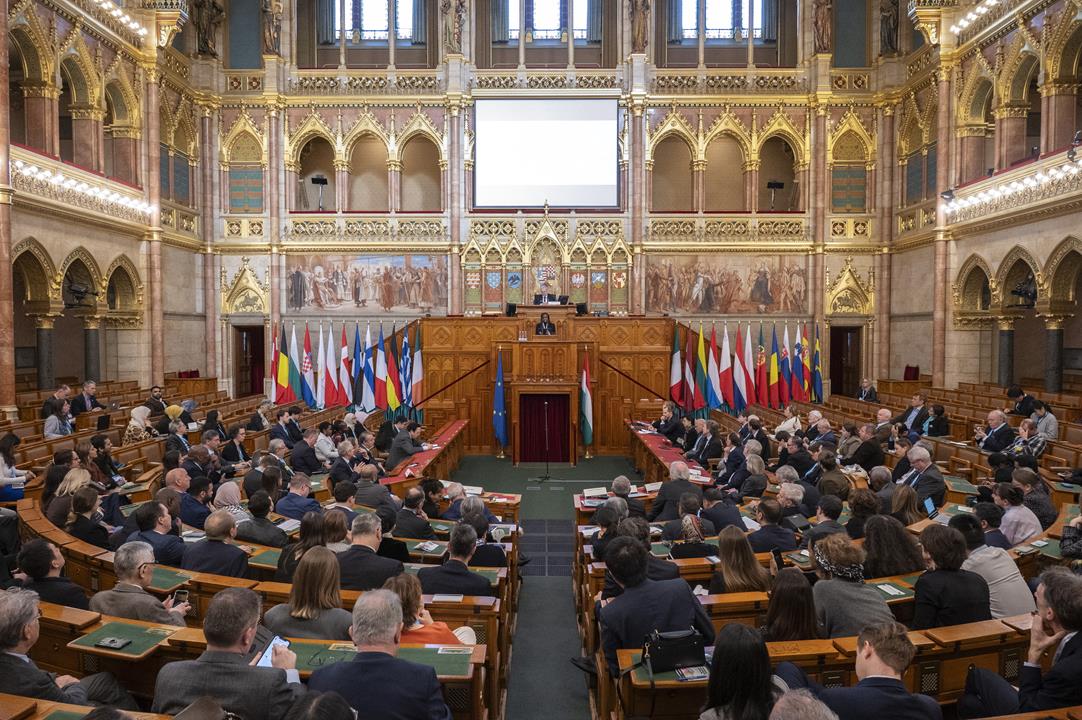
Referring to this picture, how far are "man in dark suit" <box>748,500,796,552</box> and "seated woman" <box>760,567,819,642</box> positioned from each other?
7.19 feet

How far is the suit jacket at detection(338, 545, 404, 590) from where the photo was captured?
5508mm

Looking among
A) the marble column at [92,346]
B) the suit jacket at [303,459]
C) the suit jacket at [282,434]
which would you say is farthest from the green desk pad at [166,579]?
the marble column at [92,346]

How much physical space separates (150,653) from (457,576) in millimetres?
2134

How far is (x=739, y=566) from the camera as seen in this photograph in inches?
213

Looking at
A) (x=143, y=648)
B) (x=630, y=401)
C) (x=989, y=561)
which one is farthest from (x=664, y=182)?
(x=143, y=648)

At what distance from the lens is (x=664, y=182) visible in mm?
27109

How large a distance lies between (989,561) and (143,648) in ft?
17.9

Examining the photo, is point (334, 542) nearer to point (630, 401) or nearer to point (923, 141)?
point (630, 401)

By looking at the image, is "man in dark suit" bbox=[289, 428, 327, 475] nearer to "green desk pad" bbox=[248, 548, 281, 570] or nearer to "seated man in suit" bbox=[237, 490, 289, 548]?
"seated man in suit" bbox=[237, 490, 289, 548]

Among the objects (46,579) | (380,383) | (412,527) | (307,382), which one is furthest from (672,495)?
(307,382)

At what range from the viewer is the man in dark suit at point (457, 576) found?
221 inches

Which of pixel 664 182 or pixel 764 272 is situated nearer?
pixel 764 272

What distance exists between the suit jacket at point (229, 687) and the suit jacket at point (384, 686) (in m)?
0.18

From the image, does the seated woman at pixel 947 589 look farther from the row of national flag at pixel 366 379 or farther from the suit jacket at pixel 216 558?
the row of national flag at pixel 366 379
